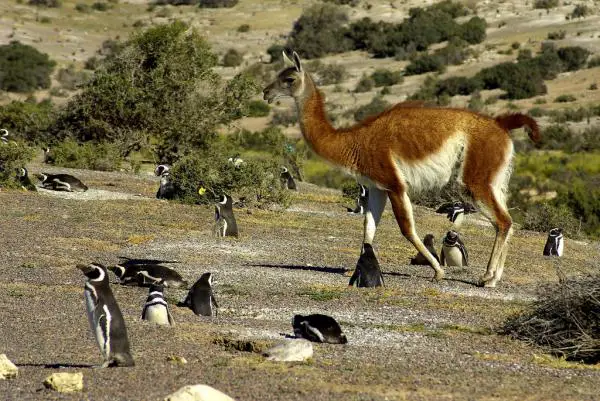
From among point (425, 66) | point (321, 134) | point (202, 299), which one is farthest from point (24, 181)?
point (425, 66)

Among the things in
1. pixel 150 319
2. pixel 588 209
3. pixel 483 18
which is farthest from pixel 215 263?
pixel 483 18

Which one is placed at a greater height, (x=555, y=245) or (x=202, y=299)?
(x=202, y=299)

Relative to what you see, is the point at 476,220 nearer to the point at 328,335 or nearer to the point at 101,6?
the point at 328,335

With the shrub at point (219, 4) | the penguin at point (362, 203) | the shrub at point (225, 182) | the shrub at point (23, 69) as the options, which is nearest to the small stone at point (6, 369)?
the shrub at point (225, 182)

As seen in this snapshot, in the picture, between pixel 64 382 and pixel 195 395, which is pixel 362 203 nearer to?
pixel 64 382

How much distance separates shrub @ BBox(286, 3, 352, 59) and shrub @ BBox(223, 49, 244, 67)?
4.54 m

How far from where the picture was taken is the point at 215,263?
17203 mm

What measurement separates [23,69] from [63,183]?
45362 millimetres

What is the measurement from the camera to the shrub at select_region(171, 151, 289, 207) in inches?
1001

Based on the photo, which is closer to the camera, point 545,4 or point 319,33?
point 319,33

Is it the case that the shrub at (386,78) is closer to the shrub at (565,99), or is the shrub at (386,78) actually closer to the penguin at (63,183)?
the shrub at (565,99)

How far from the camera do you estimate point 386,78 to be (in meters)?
69.4

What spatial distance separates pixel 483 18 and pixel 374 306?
239 ft

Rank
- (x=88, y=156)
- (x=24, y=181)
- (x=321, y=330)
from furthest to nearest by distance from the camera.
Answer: (x=88, y=156) → (x=24, y=181) → (x=321, y=330)
